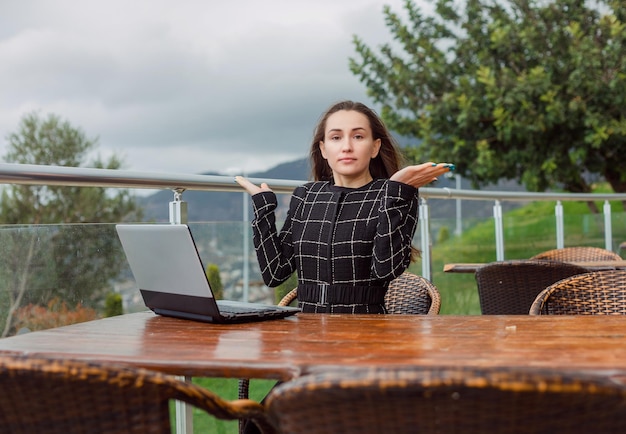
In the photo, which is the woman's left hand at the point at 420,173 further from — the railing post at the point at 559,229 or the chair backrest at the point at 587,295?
the railing post at the point at 559,229

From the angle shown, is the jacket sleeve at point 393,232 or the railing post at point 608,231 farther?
the railing post at point 608,231

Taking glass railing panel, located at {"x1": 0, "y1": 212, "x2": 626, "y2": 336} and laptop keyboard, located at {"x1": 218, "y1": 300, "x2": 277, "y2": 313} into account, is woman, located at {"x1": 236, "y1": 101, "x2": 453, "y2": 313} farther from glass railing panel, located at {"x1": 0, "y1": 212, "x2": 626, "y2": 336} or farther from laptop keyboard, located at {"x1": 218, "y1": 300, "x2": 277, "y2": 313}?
glass railing panel, located at {"x1": 0, "y1": 212, "x2": 626, "y2": 336}

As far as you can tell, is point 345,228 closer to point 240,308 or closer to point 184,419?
point 240,308

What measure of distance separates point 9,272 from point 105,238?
351 millimetres

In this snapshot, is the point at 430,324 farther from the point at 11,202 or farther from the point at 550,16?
the point at 11,202

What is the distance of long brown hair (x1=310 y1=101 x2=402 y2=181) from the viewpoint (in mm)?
2637

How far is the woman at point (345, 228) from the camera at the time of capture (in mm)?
2232

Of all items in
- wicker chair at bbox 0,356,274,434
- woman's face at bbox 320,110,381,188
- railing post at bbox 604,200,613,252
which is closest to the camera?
wicker chair at bbox 0,356,274,434

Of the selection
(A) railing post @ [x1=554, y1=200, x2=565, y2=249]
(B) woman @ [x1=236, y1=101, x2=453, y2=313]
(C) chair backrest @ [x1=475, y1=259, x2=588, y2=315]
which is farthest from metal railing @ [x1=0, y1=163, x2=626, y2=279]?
(A) railing post @ [x1=554, y1=200, x2=565, y2=249]

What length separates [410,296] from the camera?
2.62 meters

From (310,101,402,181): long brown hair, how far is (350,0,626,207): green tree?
1156 cm

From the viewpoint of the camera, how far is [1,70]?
2164 inches

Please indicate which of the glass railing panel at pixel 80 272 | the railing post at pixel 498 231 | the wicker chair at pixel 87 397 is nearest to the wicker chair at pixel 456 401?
the wicker chair at pixel 87 397

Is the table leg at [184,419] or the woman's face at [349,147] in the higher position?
the woman's face at [349,147]
